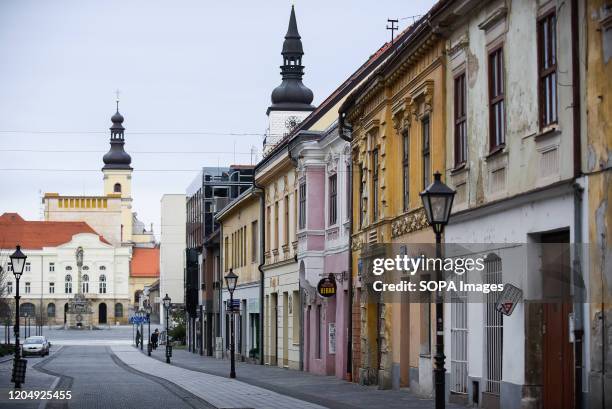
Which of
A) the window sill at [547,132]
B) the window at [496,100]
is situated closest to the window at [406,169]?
the window at [496,100]

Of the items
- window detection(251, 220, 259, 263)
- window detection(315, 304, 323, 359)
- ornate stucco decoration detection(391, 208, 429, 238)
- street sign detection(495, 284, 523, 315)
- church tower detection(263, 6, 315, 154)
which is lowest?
window detection(315, 304, 323, 359)

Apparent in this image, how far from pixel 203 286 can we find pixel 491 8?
55383mm

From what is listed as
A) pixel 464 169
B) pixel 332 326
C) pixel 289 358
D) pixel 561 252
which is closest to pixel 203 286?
pixel 289 358

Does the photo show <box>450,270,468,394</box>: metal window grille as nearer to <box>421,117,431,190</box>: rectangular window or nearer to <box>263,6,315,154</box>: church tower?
<box>421,117,431,190</box>: rectangular window

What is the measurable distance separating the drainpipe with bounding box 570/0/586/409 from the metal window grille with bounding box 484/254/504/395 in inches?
156

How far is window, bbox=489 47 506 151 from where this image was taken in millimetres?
19844

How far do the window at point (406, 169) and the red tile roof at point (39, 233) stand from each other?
548 ft

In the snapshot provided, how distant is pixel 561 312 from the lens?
57.6ft

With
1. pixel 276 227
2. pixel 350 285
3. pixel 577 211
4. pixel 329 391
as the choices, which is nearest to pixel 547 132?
pixel 577 211

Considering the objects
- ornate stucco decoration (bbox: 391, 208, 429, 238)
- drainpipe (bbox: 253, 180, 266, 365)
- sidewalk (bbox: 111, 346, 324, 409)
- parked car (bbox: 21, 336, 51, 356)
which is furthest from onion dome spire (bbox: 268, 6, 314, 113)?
ornate stucco decoration (bbox: 391, 208, 429, 238)

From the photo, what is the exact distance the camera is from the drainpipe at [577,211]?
15.9m

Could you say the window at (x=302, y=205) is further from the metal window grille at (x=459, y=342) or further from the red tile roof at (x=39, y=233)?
the red tile roof at (x=39, y=233)

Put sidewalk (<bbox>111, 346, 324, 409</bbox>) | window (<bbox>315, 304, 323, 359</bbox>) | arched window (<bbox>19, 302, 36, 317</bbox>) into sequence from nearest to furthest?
sidewalk (<bbox>111, 346, 324, 409</bbox>)
window (<bbox>315, 304, 323, 359</bbox>)
arched window (<bbox>19, 302, 36, 317</bbox>)

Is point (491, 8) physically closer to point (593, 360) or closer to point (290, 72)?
point (593, 360)
